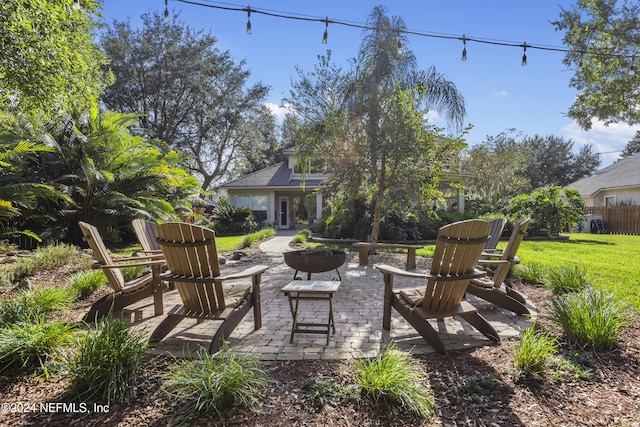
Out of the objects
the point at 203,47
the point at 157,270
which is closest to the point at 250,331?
the point at 157,270

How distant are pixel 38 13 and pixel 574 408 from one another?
872 centimetres

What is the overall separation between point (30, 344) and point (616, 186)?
2721cm

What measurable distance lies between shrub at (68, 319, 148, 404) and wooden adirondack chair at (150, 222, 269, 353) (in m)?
0.63

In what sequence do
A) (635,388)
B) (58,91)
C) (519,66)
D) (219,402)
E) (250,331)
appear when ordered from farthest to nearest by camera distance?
(519,66), (58,91), (250,331), (635,388), (219,402)

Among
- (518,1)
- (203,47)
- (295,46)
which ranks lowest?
(295,46)

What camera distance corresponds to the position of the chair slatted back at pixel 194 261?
3145 millimetres

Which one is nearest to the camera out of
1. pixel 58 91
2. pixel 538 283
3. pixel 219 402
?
pixel 219 402

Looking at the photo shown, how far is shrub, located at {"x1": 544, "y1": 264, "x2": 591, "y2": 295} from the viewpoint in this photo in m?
4.80

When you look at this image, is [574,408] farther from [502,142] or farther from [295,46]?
[502,142]

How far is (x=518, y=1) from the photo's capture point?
7770mm

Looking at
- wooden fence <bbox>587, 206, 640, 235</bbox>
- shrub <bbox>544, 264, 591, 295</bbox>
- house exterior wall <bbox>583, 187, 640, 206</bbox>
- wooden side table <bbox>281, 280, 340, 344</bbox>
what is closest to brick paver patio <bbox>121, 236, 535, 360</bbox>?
wooden side table <bbox>281, 280, 340, 344</bbox>

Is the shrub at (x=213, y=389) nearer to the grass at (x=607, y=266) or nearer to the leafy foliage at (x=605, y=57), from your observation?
the grass at (x=607, y=266)

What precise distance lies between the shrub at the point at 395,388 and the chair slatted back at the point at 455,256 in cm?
96

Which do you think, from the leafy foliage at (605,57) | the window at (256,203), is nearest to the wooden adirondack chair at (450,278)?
the leafy foliage at (605,57)
